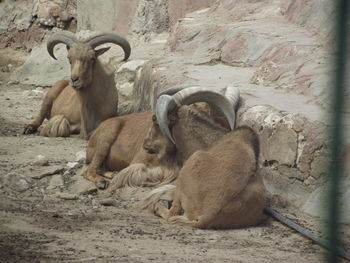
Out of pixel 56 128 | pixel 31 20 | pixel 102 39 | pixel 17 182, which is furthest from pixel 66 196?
pixel 31 20

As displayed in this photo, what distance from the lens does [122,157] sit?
309 inches

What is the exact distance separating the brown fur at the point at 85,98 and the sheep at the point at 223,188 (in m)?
3.55

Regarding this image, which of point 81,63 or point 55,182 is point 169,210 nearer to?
point 55,182

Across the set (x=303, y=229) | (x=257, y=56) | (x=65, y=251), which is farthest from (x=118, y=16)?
(x=65, y=251)

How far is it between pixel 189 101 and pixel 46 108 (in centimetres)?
400

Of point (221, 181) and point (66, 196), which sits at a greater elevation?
point (221, 181)

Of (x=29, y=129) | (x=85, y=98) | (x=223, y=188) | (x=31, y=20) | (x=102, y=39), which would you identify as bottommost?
(x=29, y=129)

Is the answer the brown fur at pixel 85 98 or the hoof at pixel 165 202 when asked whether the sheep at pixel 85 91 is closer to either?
the brown fur at pixel 85 98

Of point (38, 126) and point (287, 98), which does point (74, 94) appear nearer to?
point (38, 126)

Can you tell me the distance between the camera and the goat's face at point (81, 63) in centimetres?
922

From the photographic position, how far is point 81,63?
9234mm

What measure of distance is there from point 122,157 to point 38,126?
8.33 ft

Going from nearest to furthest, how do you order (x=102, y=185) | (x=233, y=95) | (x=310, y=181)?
(x=310, y=181) < (x=233, y=95) < (x=102, y=185)

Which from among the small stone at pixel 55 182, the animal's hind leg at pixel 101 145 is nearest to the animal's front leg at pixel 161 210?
the small stone at pixel 55 182
